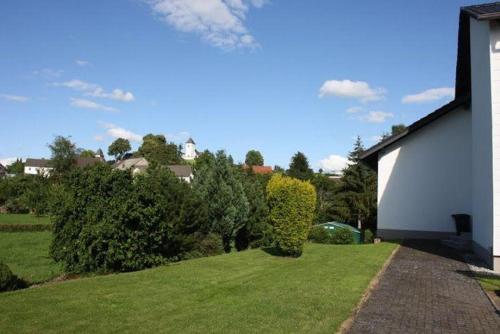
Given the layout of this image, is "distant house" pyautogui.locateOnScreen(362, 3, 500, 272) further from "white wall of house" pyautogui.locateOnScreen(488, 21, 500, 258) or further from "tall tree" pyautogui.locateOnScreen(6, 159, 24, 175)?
"tall tree" pyautogui.locateOnScreen(6, 159, 24, 175)

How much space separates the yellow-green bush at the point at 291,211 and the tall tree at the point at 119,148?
115 meters

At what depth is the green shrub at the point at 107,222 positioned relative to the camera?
10820 mm

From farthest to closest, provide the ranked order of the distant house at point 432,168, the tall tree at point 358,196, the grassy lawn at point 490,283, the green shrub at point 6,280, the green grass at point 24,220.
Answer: the tall tree at point 358,196, the green grass at point 24,220, the distant house at point 432,168, the grassy lawn at point 490,283, the green shrub at point 6,280

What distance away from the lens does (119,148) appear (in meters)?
122

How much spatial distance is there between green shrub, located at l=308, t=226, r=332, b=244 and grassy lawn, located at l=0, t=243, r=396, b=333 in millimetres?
10001

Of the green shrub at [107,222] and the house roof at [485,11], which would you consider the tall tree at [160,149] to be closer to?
the green shrub at [107,222]

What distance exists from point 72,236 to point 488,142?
11.2 meters

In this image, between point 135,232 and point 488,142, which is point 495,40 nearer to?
point 488,142

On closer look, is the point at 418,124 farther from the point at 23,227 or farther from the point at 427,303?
the point at 23,227

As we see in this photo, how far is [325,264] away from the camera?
11625mm

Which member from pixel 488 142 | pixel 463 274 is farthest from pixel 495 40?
pixel 463 274

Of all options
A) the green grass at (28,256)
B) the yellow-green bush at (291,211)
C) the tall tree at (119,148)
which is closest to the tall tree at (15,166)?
the tall tree at (119,148)

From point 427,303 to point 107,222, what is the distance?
295 inches

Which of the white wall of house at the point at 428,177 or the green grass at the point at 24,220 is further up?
the white wall of house at the point at 428,177
